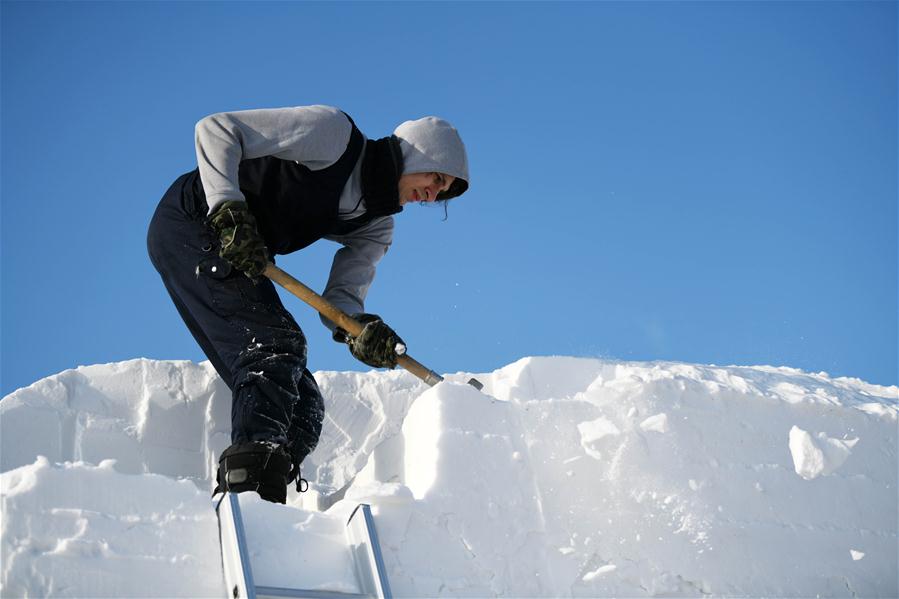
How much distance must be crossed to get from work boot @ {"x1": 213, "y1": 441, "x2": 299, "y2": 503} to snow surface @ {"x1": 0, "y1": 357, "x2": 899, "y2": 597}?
0.85 feet

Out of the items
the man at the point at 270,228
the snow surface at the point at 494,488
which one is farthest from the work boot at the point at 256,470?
the snow surface at the point at 494,488

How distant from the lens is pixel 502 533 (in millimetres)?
2762

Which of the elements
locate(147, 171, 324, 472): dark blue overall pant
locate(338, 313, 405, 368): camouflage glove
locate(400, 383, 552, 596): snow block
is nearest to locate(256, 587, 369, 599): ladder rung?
Answer: locate(400, 383, 552, 596): snow block

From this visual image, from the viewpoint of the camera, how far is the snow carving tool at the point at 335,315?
140 inches

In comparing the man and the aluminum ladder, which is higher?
the man

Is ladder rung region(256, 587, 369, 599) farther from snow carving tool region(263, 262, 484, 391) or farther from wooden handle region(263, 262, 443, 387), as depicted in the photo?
wooden handle region(263, 262, 443, 387)

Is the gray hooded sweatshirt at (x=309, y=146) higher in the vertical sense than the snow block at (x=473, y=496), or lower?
higher

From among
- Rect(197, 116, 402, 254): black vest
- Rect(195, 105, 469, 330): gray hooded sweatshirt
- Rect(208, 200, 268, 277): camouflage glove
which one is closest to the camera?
Rect(208, 200, 268, 277): camouflage glove

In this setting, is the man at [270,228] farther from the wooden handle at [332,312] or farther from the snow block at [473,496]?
the snow block at [473,496]

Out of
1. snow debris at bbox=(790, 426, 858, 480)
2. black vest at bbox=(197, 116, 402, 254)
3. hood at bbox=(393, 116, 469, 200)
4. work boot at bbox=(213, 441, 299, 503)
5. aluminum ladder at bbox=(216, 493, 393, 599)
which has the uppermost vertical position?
hood at bbox=(393, 116, 469, 200)

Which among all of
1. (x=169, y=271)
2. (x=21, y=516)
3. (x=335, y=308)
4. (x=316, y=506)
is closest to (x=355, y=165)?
(x=335, y=308)

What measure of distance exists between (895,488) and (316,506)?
2.21m

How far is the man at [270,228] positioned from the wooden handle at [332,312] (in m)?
0.05

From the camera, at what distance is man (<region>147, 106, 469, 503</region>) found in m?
3.06
